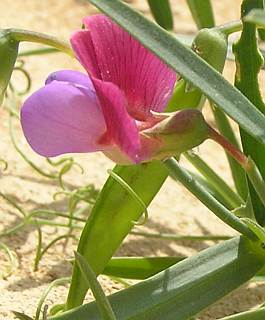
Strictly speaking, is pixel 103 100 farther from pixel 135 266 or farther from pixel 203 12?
pixel 203 12

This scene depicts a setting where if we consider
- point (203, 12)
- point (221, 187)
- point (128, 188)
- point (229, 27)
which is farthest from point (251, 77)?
point (203, 12)

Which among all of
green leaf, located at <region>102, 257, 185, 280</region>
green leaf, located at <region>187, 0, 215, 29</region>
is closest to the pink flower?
green leaf, located at <region>102, 257, 185, 280</region>

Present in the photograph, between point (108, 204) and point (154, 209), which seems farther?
point (154, 209)

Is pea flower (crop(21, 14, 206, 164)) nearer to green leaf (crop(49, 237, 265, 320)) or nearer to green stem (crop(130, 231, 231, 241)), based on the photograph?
green leaf (crop(49, 237, 265, 320))

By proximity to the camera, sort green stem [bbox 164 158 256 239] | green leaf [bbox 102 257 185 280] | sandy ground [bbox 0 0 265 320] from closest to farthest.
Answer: green stem [bbox 164 158 256 239] < green leaf [bbox 102 257 185 280] < sandy ground [bbox 0 0 265 320]

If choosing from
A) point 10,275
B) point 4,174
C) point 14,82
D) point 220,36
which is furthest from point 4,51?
point 14,82

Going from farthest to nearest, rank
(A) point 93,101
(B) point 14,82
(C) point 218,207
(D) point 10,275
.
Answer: (B) point 14,82
(D) point 10,275
(C) point 218,207
(A) point 93,101

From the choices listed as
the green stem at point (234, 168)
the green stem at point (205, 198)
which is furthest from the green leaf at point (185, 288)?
the green stem at point (234, 168)

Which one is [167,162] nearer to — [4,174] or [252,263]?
[252,263]
